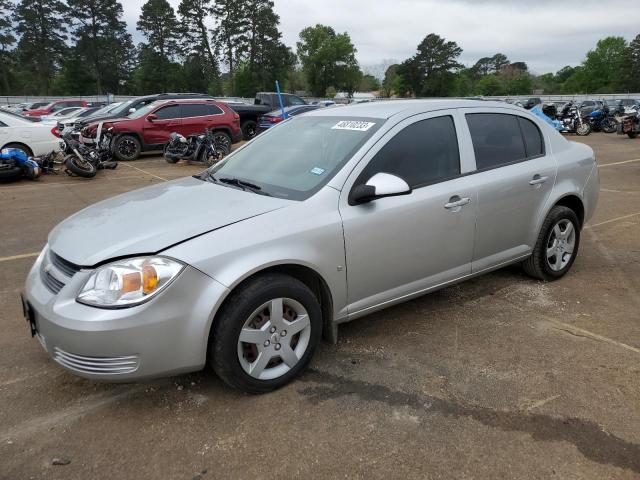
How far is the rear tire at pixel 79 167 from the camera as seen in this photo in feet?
36.1

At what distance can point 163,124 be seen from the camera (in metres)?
14.3

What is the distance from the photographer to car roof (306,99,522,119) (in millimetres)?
3588

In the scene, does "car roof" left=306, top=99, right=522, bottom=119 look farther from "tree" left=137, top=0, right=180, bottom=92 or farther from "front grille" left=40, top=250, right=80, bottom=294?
"tree" left=137, top=0, right=180, bottom=92

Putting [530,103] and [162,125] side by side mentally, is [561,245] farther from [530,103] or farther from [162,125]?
[530,103]

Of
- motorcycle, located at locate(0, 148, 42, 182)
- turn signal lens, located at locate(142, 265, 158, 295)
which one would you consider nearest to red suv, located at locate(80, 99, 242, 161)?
motorcycle, located at locate(0, 148, 42, 182)

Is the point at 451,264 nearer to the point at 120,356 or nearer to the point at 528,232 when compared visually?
the point at 528,232

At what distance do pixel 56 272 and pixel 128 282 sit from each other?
0.57 m

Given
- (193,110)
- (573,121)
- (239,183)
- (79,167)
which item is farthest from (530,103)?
(239,183)

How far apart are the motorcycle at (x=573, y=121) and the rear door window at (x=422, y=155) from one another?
21.5 meters

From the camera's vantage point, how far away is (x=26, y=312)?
286 cm

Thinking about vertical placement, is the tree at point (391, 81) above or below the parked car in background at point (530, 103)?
above

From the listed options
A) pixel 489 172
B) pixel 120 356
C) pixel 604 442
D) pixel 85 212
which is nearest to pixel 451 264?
pixel 489 172

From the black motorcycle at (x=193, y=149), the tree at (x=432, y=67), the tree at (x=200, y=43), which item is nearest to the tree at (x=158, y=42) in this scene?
the tree at (x=200, y=43)

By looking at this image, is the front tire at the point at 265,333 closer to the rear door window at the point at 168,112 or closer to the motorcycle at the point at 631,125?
the rear door window at the point at 168,112
